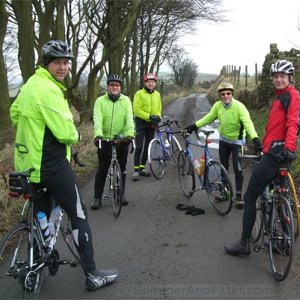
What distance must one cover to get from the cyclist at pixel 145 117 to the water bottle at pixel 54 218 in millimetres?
5215

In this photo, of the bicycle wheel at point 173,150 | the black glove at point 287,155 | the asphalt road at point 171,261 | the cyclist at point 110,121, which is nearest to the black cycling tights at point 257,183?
the black glove at point 287,155

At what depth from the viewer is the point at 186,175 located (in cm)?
816

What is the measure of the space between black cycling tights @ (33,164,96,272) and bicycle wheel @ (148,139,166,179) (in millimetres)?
5206

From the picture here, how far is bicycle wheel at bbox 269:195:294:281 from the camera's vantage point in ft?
14.3

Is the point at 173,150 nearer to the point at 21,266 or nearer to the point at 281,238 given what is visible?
the point at 281,238

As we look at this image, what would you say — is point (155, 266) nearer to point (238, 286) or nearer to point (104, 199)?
point (238, 286)

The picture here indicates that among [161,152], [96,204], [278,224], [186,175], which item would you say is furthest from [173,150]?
[278,224]

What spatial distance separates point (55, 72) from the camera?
153 inches

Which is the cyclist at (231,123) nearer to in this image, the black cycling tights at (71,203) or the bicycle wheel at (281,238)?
the bicycle wheel at (281,238)

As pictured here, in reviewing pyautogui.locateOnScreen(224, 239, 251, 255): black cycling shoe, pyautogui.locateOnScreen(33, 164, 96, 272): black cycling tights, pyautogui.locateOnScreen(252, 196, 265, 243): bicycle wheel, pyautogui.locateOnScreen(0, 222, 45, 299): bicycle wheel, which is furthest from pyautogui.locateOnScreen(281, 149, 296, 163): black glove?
pyautogui.locateOnScreen(0, 222, 45, 299): bicycle wheel

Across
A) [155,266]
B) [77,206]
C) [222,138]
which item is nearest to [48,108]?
[77,206]

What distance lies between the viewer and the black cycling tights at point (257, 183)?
4.70 metres

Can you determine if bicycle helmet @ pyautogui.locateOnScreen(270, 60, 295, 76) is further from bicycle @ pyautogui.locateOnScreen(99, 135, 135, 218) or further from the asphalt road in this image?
bicycle @ pyautogui.locateOnScreen(99, 135, 135, 218)

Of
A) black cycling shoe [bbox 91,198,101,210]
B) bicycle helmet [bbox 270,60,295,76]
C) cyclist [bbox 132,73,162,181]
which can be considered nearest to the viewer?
bicycle helmet [bbox 270,60,295,76]
